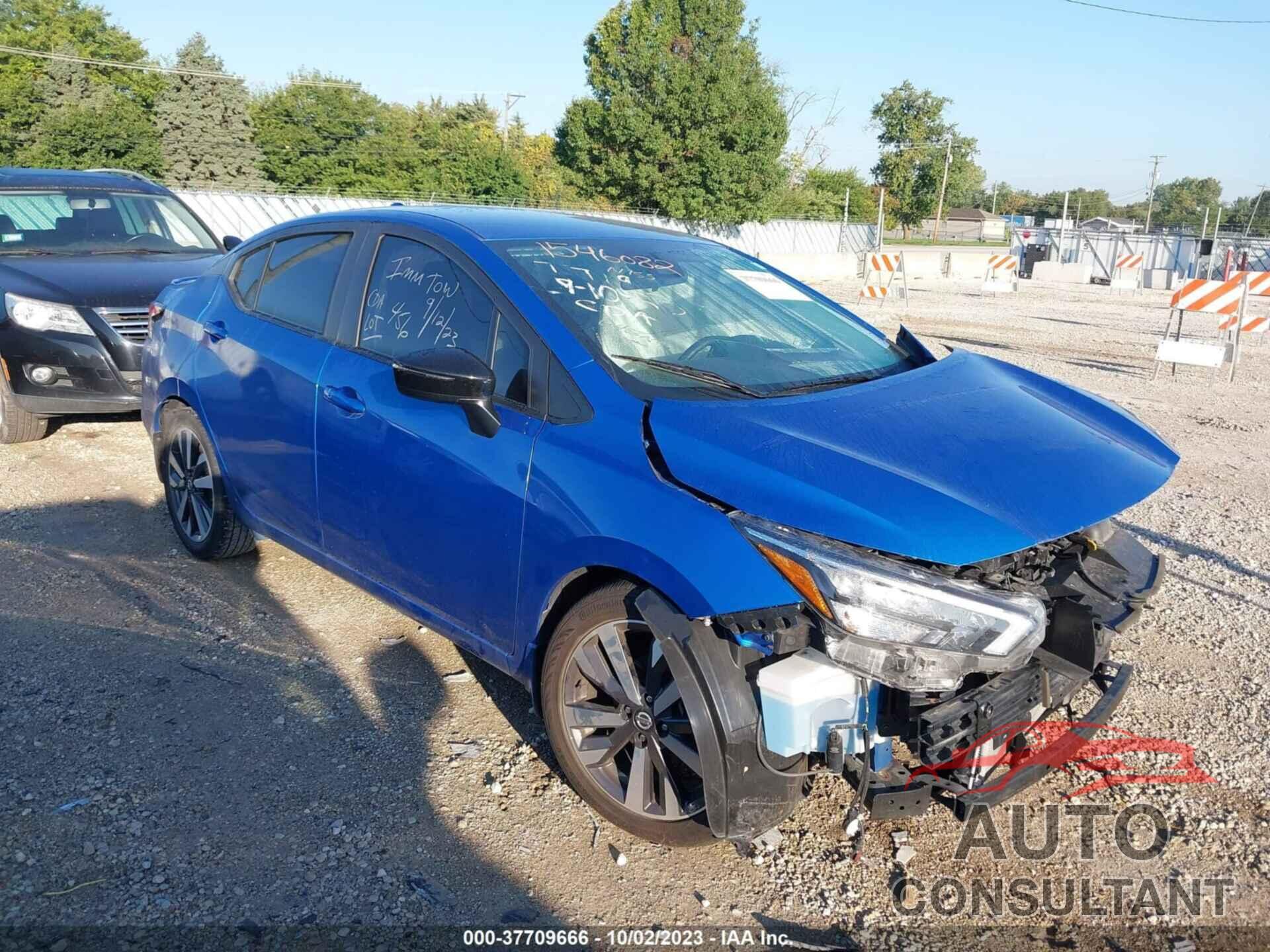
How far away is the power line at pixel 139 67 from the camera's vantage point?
153ft

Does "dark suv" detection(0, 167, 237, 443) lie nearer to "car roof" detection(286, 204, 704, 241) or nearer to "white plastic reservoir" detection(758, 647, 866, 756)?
"car roof" detection(286, 204, 704, 241)

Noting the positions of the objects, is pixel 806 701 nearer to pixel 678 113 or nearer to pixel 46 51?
pixel 678 113

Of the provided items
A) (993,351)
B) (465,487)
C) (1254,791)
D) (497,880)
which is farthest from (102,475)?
(993,351)

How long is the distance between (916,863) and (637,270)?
87.9 inches

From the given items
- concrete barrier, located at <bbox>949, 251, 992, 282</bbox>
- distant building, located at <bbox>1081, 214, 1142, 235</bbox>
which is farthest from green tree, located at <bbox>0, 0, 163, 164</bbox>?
distant building, located at <bbox>1081, 214, 1142, 235</bbox>

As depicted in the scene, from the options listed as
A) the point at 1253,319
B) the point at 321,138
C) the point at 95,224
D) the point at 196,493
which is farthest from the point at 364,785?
the point at 321,138

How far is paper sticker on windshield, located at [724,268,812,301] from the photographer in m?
4.08

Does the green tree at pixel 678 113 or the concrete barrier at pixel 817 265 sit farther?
the green tree at pixel 678 113

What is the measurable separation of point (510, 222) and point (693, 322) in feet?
2.92

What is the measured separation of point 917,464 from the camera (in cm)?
271

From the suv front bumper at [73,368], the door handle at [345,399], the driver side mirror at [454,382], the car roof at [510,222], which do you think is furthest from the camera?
the suv front bumper at [73,368]

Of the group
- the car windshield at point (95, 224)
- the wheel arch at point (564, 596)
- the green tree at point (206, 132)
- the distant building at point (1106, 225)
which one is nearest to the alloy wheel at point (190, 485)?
the wheel arch at point (564, 596)

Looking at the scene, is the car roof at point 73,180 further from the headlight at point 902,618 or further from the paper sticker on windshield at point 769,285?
the headlight at point 902,618

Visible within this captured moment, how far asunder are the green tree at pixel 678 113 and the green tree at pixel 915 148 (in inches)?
818
